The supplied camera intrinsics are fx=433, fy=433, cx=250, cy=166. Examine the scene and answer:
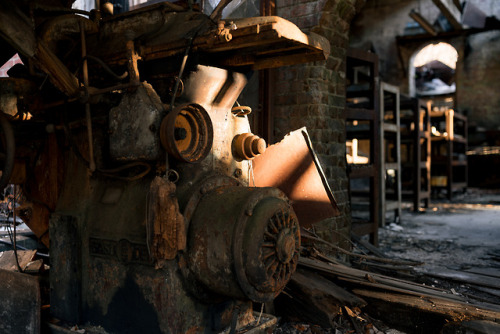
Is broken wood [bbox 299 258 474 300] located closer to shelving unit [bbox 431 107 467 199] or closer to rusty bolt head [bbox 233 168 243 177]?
rusty bolt head [bbox 233 168 243 177]

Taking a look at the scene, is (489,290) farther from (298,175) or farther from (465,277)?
(298,175)

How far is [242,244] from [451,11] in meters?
14.7

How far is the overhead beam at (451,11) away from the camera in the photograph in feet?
43.0

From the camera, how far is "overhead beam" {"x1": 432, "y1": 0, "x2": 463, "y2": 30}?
13.1 m

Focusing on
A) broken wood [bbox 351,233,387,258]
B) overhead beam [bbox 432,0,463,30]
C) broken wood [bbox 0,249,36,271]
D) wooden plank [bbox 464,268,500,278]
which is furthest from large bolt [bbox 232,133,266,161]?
overhead beam [bbox 432,0,463,30]

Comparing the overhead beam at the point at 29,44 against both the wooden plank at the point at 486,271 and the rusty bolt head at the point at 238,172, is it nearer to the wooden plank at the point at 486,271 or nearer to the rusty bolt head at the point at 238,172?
the rusty bolt head at the point at 238,172

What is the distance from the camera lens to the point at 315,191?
3.17m

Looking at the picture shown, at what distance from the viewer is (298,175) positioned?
123 inches

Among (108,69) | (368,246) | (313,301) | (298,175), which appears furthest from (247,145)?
(368,246)

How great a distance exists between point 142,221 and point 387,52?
52.6ft

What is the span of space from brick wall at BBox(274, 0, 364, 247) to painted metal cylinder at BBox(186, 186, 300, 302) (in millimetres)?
2072

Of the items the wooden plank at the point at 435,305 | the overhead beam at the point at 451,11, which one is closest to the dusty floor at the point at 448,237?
the wooden plank at the point at 435,305

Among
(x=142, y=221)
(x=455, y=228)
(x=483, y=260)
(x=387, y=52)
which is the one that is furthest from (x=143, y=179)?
(x=387, y=52)

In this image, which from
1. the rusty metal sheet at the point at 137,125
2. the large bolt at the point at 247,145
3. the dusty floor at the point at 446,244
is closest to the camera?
the rusty metal sheet at the point at 137,125
